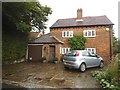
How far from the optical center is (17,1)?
17.4 metres

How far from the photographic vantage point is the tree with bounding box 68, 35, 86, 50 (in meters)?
25.0

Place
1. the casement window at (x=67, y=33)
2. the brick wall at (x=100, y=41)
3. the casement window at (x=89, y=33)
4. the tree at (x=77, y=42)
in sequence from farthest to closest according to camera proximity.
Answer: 1. the casement window at (x=67, y=33)
2. the casement window at (x=89, y=33)
3. the tree at (x=77, y=42)
4. the brick wall at (x=100, y=41)

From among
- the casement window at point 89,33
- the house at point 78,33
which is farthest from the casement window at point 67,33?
the casement window at point 89,33

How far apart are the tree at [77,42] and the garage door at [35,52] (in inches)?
179

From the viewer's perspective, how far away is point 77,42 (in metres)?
25.2

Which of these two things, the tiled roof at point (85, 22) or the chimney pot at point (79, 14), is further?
the chimney pot at point (79, 14)

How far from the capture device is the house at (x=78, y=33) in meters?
24.5

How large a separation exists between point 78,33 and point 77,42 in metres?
1.50

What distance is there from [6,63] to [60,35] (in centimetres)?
952

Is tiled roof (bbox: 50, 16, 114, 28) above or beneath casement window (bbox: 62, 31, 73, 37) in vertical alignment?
above

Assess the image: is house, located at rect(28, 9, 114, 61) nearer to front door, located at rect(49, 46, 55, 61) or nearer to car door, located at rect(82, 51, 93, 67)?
front door, located at rect(49, 46, 55, 61)

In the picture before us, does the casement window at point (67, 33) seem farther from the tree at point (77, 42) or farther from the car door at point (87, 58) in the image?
the car door at point (87, 58)

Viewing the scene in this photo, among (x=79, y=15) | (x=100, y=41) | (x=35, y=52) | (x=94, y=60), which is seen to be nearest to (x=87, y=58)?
(x=94, y=60)

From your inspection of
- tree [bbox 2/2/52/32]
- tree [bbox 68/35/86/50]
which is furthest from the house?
tree [bbox 2/2/52/32]
